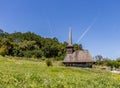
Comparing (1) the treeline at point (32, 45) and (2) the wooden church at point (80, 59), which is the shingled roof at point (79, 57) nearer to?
(2) the wooden church at point (80, 59)

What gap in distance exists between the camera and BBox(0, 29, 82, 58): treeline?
11638 centimetres

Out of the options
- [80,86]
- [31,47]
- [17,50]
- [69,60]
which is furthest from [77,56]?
[80,86]

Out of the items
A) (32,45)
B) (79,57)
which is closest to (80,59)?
(79,57)

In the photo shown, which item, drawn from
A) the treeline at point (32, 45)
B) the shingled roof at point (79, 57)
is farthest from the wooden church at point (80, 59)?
the treeline at point (32, 45)

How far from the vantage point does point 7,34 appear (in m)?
143

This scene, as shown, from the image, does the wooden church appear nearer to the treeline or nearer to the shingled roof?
Result: the shingled roof

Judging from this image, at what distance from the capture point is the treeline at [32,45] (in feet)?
382

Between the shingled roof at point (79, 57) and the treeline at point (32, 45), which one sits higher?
the treeline at point (32, 45)

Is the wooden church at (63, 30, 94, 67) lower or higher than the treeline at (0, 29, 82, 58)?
lower

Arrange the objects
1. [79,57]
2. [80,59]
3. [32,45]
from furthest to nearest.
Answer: [32,45], [79,57], [80,59]

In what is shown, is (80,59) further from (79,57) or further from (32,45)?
(32,45)

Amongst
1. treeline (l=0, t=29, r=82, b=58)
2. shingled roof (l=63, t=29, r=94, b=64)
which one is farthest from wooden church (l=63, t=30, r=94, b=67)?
treeline (l=0, t=29, r=82, b=58)

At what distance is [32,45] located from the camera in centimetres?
13175

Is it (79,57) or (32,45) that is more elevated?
(32,45)
